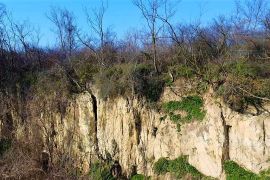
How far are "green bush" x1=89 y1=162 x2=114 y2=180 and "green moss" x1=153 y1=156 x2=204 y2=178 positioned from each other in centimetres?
260

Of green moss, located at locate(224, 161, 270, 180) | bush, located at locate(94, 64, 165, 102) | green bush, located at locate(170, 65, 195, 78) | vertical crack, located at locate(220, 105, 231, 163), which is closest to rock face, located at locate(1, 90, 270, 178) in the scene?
vertical crack, located at locate(220, 105, 231, 163)

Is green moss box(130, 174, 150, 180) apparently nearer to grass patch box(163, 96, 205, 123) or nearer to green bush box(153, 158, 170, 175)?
green bush box(153, 158, 170, 175)

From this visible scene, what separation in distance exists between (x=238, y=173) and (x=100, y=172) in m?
7.16

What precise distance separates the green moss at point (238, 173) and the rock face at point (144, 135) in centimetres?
21

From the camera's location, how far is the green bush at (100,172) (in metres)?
22.4

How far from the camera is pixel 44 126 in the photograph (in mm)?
26281

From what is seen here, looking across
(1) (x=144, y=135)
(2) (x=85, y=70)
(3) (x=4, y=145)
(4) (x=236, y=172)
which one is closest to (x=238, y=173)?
(4) (x=236, y=172)

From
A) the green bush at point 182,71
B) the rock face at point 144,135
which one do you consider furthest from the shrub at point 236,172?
the green bush at point 182,71

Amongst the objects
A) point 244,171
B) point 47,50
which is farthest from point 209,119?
point 47,50

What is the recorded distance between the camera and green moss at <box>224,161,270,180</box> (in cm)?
1759

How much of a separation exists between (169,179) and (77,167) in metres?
5.76

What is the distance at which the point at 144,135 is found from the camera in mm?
22125

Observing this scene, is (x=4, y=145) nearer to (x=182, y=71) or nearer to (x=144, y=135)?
(x=144, y=135)

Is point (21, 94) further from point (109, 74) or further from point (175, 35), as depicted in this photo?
point (175, 35)
